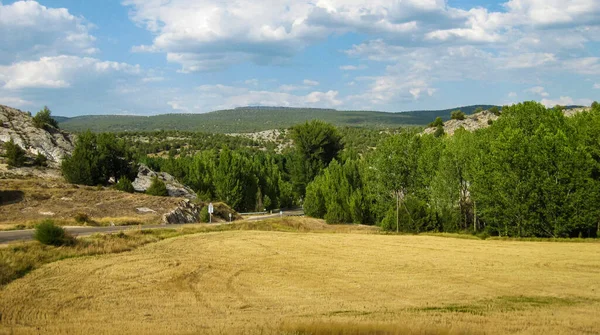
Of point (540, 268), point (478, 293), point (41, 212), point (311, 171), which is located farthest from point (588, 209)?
point (311, 171)

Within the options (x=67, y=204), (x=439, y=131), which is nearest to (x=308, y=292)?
(x=67, y=204)

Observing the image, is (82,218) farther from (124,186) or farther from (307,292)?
(307,292)

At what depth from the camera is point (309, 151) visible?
4193 inches

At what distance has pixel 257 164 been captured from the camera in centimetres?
9556

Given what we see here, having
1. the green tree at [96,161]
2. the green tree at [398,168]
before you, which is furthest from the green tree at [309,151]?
the green tree at [96,161]

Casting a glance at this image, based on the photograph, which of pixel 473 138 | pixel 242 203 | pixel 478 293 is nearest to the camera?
pixel 478 293

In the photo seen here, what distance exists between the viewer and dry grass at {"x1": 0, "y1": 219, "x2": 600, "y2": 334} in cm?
1394

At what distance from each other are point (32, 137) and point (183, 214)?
1284 inches

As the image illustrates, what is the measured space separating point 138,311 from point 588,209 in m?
44.5

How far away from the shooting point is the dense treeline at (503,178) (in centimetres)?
4950

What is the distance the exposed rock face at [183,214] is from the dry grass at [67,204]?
0.77m

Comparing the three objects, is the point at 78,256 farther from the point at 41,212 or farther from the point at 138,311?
the point at 41,212

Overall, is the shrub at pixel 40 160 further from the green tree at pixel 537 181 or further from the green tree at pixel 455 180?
the green tree at pixel 537 181

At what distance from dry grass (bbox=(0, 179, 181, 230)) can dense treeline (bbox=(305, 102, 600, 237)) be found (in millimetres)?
25214
